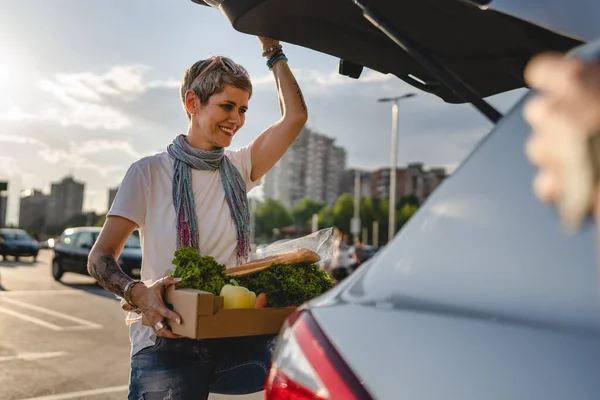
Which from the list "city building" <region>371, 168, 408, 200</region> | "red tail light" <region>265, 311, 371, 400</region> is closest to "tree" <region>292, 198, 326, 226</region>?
"city building" <region>371, 168, 408, 200</region>

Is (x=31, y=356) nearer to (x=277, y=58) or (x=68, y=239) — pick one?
(x=277, y=58)

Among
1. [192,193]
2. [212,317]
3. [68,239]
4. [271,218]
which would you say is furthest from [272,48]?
[271,218]

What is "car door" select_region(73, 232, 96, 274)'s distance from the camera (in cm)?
1752

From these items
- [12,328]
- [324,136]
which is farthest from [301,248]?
[324,136]

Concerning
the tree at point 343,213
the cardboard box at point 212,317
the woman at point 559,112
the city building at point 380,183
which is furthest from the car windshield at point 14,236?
the city building at point 380,183

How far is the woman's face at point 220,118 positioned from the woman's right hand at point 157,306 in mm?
659

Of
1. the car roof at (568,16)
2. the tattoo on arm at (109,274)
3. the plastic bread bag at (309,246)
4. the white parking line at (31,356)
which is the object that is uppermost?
the car roof at (568,16)

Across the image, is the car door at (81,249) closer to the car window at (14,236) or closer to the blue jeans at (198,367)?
the car window at (14,236)

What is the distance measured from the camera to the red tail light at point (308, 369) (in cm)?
115

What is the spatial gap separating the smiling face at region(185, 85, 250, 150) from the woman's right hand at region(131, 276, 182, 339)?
0.66 m

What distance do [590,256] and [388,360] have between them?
14.5 inches

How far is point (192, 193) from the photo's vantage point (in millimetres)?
2320

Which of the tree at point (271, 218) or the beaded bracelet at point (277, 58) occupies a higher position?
the tree at point (271, 218)

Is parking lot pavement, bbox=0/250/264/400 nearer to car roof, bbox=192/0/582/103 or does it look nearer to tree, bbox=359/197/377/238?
car roof, bbox=192/0/582/103
